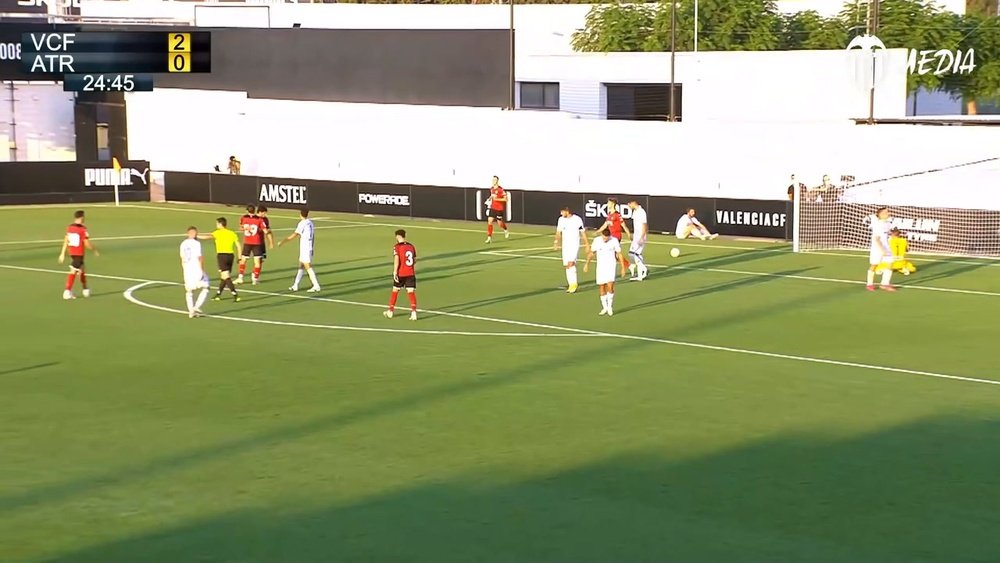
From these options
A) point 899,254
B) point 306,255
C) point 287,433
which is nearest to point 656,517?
point 287,433

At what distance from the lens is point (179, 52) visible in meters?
52.4

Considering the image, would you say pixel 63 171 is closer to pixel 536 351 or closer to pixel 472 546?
pixel 536 351

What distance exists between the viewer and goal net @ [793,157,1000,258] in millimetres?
41094

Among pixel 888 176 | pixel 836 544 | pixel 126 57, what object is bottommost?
pixel 836 544

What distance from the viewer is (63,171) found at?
58438mm

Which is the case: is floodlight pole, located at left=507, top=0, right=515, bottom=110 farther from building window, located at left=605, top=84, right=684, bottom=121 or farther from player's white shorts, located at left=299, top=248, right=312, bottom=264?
player's white shorts, located at left=299, top=248, right=312, bottom=264

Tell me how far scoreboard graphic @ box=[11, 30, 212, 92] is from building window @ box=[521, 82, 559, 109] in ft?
59.5

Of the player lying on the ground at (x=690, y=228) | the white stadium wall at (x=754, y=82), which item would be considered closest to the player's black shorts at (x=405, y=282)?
the player lying on the ground at (x=690, y=228)

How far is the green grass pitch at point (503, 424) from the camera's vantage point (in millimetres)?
13594

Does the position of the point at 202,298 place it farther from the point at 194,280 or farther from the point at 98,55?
the point at 98,55

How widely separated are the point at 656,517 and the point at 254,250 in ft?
65.8

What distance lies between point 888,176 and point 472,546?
34748 mm

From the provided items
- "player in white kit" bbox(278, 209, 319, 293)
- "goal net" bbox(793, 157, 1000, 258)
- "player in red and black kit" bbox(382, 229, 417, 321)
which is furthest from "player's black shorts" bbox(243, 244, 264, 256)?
"goal net" bbox(793, 157, 1000, 258)

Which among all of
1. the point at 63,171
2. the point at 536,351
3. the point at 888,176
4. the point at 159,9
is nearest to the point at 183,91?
the point at 63,171
